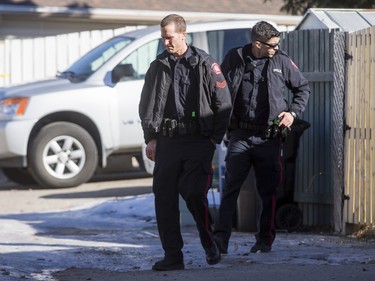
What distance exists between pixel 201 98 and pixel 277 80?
3.80 ft

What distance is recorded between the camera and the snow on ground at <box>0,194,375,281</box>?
8805mm

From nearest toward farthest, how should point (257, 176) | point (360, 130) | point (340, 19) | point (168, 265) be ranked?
1. point (168, 265)
2. point (257, 176)
3. point (360, 130)
4. point (340, 19)

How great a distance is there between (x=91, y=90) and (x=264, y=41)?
6.31 meters

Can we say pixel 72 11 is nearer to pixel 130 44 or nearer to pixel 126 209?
pixel 130 44

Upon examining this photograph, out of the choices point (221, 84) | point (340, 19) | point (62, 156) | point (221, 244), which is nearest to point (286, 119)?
point (221, 84)

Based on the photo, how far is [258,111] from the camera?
9.23 metres

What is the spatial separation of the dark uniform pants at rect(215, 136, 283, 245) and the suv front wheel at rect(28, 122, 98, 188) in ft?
20.4

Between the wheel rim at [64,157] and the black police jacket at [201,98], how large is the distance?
23.1 feet

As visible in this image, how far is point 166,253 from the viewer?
27.6ft

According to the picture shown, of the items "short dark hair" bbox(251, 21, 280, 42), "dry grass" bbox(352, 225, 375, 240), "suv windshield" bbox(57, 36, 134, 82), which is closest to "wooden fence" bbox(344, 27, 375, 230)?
"dry grass" bbox(352, 225, 375, 240)

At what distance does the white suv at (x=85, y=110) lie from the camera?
15055mm

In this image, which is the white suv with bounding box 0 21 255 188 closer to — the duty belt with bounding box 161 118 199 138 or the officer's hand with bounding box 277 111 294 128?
the officer's hand with bounding box 277 111 294 128

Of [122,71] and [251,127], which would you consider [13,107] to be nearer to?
[122,71]

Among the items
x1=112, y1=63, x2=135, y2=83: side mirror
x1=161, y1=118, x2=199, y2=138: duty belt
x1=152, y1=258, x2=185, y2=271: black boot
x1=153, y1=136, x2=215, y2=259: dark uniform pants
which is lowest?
x1=152, y1=258, x2=185, y2=271: black boot
